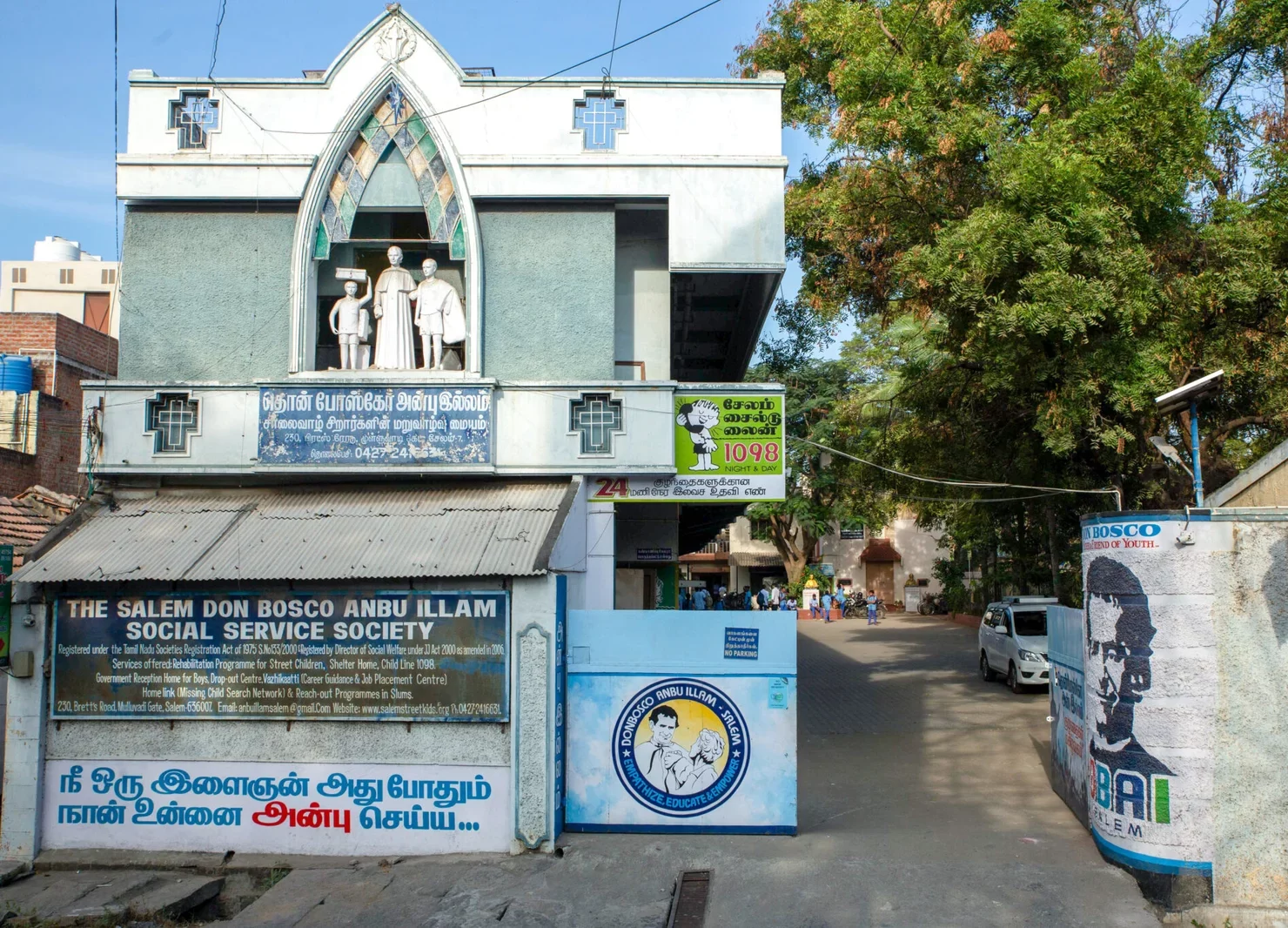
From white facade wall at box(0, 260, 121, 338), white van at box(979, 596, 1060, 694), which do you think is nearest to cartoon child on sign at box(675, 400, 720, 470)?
white van at box(979, 596, 1060, 694)

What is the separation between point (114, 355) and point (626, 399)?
14292 mm

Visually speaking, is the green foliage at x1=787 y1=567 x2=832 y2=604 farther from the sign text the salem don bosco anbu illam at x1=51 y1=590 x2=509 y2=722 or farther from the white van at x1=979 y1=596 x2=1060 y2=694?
the sign text the salem don bosco anbu illam at x1=51 y1=590 x2=509 y2=722

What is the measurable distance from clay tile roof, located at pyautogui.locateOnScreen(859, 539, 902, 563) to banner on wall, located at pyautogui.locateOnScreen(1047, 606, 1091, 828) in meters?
39.4

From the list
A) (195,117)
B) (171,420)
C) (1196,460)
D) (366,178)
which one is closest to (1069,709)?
(1196,460)

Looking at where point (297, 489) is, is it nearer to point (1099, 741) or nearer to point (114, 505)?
point (114, 505)

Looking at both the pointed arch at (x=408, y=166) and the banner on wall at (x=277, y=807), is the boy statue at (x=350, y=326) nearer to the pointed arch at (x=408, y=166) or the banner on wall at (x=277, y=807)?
the pointed arch at (x=408, y=166)

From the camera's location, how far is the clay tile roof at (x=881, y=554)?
164ft

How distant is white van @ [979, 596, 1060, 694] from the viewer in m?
18.7

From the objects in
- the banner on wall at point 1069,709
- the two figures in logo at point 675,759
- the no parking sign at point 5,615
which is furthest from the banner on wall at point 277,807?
the banner on wall at point 1069,709

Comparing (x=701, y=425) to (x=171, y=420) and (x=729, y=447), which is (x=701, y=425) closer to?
(x=729, y=447)

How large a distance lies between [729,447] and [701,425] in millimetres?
373

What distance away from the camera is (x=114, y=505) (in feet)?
34.0

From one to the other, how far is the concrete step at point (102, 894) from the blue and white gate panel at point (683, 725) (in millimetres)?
3100

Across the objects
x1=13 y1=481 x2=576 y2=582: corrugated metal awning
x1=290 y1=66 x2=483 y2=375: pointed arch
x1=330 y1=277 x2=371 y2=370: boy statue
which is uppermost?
x1=290 y1=66 x2=483 y2=375: pointed arch
